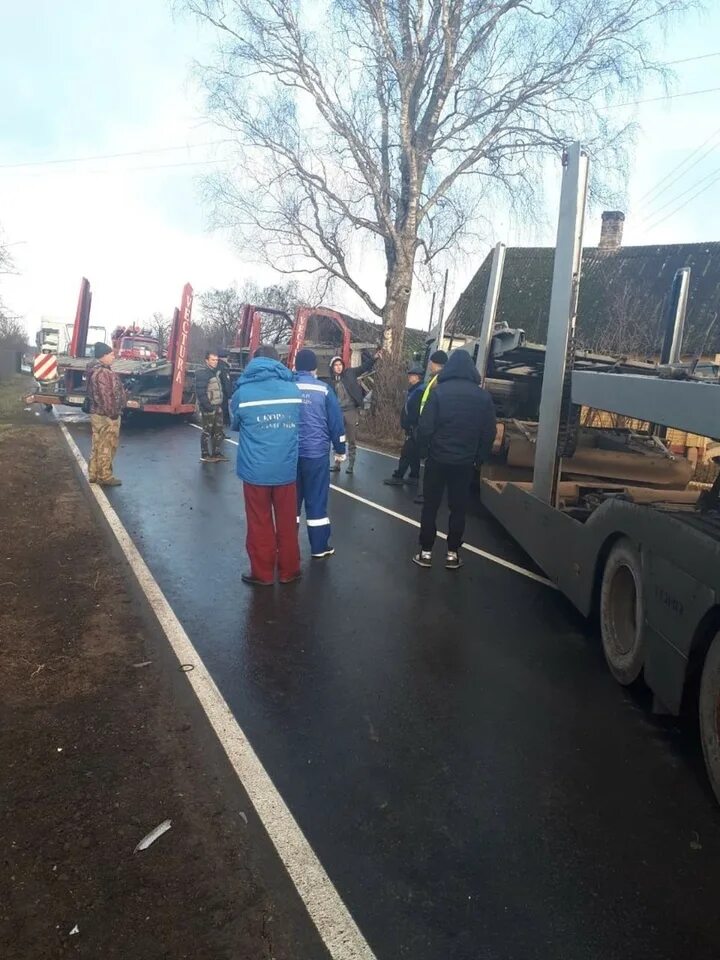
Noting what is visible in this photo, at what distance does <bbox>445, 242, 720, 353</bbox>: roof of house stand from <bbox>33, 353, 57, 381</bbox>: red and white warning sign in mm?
13809

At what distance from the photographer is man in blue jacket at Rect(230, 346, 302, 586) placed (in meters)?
5.43

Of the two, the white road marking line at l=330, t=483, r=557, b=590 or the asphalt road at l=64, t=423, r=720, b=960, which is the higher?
the white road marking line at l=330, t=483, r=557, b=590

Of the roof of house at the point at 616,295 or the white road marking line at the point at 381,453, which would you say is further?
the roof of house at the point at 616,295

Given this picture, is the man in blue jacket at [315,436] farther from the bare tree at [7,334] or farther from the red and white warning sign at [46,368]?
the bare tree at [7,334]

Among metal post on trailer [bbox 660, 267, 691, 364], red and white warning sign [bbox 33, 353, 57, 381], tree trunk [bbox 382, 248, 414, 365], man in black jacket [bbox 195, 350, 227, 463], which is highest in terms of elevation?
Answer: tree trunk [bbox 382, 248, 414, 365]

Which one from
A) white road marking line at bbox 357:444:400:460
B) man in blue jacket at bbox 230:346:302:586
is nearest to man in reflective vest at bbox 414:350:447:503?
man in blue jacket at bbox 230:346:302:586

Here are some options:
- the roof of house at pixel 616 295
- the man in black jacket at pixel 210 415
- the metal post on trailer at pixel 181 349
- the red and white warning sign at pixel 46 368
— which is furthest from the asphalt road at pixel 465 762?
the roof of house at pixel 616 295

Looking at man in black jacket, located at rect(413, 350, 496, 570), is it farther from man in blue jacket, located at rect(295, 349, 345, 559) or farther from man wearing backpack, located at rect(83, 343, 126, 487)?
man wearing backpack, located at rect(83, 343, 126, 487)

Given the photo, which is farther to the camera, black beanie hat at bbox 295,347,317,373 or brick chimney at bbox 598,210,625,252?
brick chimney at bbox 598,210,625,252

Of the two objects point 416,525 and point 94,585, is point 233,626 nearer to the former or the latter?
point 94,585

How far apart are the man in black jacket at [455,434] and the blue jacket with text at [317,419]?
2.56 feet

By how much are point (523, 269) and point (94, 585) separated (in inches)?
1033

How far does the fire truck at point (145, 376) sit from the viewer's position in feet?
50.7

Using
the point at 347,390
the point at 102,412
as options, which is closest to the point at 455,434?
the point at 347,390
